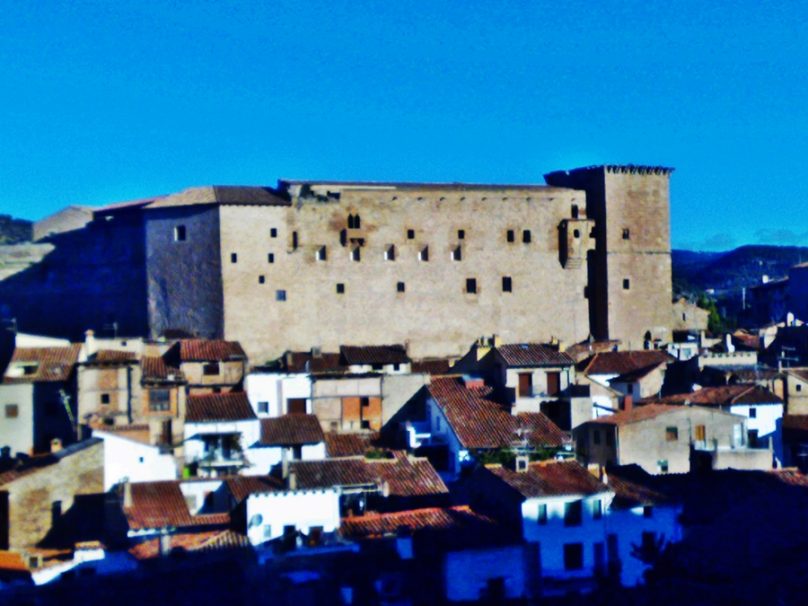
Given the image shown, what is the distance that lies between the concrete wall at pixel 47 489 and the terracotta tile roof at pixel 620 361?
1551 cm

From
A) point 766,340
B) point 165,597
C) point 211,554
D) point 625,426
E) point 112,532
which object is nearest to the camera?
point 165,597

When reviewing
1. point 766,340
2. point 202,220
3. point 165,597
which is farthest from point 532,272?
point 165,597

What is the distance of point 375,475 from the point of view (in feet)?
87.6

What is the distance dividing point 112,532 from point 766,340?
89.9 feet

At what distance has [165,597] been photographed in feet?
68.4

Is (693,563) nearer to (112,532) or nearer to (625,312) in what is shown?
(112,532)

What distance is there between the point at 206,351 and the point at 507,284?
13.0 m

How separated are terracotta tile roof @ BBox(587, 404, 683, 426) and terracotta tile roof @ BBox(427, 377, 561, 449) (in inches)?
48.2

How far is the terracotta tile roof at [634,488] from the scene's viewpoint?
24.2 m

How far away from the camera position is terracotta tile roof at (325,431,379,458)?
3125cm

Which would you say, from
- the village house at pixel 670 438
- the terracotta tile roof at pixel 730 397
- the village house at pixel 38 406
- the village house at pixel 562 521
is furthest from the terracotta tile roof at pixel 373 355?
the village house at pixel 562 521

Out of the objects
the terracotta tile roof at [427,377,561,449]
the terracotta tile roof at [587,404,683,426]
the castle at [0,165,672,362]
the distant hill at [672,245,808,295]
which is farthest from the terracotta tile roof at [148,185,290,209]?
the distant hill at [672,245,808,295]

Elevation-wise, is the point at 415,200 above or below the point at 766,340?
above

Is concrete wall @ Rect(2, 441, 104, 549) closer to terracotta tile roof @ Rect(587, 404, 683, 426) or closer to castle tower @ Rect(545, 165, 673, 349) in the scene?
terracotta tile roof @ Rect(587, 404, 683, 426)
